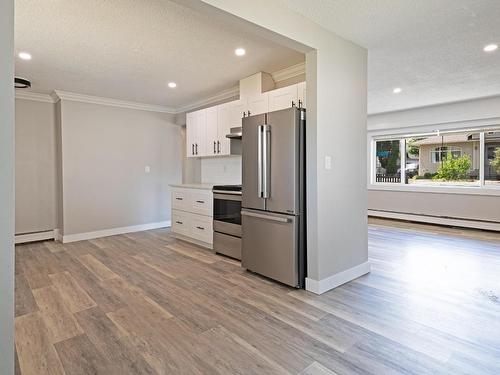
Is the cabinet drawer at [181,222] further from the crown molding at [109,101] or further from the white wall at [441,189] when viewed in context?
the white wall at [441,189]

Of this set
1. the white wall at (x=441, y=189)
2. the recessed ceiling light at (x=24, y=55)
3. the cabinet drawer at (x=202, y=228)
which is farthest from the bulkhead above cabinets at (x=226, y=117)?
the white wall at (x=441, y=189)

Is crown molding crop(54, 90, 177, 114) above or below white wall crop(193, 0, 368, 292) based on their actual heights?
above

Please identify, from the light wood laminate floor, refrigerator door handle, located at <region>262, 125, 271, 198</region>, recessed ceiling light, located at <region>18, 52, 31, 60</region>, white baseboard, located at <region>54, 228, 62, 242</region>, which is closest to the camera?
the light wood laminate floor

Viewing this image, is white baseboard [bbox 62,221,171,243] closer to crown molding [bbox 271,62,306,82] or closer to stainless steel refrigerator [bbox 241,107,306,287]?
stainless steel refrigerator [bbox 241,107,306,287]

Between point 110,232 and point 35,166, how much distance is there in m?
1.67

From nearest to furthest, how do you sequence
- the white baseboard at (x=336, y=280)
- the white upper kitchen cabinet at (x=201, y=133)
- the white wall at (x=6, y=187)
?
the white wall at (x=6, y=187) < the white baseboard at (x=336, y=280) < the white upper kitchen cabinet at (x=201, y=133)

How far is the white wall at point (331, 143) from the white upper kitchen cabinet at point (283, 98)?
533 millimetres

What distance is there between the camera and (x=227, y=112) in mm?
4422

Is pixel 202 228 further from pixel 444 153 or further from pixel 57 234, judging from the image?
pixel 444 153

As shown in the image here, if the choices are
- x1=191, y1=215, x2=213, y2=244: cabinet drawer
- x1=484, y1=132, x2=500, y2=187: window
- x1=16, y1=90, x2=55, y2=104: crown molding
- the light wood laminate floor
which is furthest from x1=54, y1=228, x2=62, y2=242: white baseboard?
x1=484, y1=132, x2=500, y2=187: window

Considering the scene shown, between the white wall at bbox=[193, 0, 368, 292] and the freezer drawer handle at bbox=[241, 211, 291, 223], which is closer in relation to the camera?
the white wall at bbox=[193, 0, 368, 292]

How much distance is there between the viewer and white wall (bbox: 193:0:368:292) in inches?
104

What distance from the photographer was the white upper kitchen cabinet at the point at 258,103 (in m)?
3.71

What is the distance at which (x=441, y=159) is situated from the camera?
6504 mm
